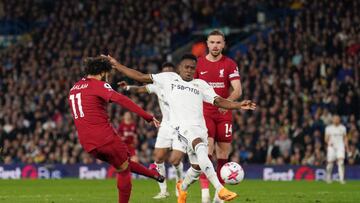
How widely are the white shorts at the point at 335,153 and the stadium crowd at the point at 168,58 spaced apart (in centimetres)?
171

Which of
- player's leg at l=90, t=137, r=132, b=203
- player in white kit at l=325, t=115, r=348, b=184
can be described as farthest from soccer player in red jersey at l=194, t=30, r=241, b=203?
player in white kit at l=325, t=115, r=348, b=184

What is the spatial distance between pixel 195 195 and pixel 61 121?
1600cm

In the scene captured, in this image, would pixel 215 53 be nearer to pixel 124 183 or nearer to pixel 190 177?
pixel 190 177

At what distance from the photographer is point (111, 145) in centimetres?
1267

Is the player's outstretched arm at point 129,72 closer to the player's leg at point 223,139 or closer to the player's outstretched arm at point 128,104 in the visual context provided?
the player's outstretched arm at point 128,104

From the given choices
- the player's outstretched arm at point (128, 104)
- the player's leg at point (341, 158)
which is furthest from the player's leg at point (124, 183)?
the player's leg at point (341, 158)

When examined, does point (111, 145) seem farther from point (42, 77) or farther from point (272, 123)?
point (42, 77)

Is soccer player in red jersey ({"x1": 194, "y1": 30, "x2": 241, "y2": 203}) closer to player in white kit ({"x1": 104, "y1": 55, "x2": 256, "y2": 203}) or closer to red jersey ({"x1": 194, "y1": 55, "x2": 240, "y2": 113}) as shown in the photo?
red jersey ({"x1": 194, "y1": 55, "x2": 240, "y2": 113})

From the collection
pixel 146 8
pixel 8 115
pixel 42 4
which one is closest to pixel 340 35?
pixel 146 8

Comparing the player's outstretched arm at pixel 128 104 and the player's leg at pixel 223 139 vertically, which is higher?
the player's outstretched arm at pixel 128 104

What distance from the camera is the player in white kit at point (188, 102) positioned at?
523 inches

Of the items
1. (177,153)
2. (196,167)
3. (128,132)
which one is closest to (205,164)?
(196,167)

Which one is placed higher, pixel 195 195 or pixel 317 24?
pixel 317 24

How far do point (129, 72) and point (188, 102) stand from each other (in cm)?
99
